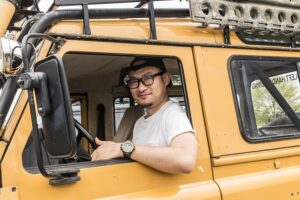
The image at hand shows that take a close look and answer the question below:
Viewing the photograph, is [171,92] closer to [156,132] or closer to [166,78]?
[166,78]

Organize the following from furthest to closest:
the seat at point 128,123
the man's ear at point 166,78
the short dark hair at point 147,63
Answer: the seat at point 128,123
the man's ear at point 166,78
the short dark hair at point 147,63

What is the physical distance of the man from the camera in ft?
7.49

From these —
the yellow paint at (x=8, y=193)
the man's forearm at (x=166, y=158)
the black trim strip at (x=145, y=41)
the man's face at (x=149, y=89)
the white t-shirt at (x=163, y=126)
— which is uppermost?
the black trim strip at (x=145, y=41)

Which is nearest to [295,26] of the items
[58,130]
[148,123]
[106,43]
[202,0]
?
[202,0]

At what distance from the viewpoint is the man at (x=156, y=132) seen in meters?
2.28

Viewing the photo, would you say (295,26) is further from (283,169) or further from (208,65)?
(283,169)

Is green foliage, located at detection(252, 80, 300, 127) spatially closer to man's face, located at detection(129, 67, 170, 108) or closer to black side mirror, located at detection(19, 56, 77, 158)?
man's face, located at detection(129, 67, 170, 108)

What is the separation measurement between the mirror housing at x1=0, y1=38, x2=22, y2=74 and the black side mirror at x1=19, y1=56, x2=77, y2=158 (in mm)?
229

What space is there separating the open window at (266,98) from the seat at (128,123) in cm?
88

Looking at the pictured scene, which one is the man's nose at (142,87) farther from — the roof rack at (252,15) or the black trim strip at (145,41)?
the roof rack at (252,15)

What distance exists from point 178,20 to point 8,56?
1.22m

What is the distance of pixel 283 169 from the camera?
2762 millimetres

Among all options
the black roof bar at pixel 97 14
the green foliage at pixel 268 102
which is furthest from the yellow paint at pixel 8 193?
the green foliage at pixel 268 102

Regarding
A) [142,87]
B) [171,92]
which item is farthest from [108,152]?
[171,92]
